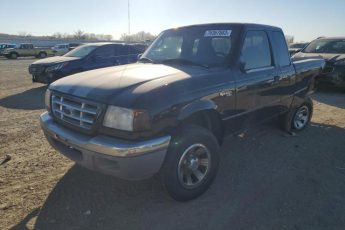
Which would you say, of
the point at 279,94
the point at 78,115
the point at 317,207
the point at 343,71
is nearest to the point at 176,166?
the point at 78,115

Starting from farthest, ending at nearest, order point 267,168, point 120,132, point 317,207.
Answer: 1. point 267,168
2. point 317,207
3. point 120,132

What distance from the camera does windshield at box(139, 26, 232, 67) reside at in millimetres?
4148

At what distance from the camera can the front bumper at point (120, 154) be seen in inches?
115

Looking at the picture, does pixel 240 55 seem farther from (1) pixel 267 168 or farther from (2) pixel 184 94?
(1) pixel 267 168

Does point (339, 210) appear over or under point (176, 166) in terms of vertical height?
under

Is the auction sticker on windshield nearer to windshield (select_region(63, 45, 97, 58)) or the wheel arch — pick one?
the wheel arch

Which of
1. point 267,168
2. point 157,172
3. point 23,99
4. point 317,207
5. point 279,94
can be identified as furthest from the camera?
point 23,99

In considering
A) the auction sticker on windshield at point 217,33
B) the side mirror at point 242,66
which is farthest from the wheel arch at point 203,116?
the auction sticker on windshield at point 217,33

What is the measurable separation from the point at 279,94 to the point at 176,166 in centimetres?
258

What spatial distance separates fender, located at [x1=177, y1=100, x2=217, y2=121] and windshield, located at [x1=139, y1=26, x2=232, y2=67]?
2.26 feet

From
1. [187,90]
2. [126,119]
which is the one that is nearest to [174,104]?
[187,90]

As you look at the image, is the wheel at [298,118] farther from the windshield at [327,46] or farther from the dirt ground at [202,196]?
the windshield at [327,46]

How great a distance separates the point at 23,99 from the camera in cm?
914

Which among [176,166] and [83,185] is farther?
[83,185]
